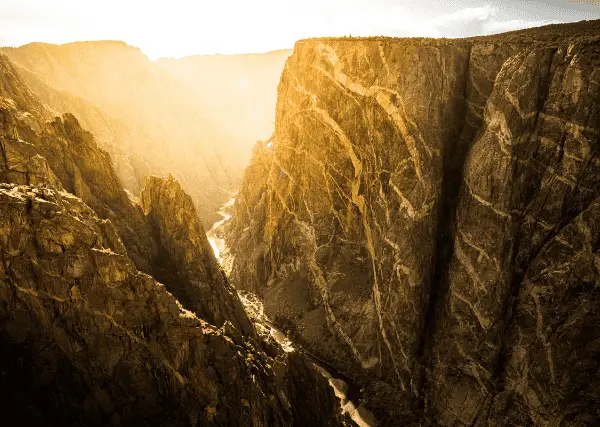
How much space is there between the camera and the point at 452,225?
36438 millimetres

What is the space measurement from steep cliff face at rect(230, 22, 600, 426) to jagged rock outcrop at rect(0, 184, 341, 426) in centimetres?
1784

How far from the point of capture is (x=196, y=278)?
1168 inches

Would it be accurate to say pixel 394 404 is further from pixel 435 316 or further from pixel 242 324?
pixel 242 324

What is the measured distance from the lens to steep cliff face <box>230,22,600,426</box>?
2869cm

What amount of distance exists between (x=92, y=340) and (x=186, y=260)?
1142cm

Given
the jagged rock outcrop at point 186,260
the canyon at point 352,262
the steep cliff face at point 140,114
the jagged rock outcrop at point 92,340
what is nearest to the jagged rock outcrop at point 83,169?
the canyon at point 352,262

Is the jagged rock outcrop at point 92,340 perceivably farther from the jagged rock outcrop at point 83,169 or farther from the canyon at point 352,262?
the jagged rock outcrop at point 83,169

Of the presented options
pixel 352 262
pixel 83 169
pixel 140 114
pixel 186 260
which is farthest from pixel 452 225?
pixel 140 114

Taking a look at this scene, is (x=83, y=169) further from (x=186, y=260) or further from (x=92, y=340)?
(x=92, y=340)

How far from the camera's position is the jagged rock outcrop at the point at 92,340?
60.0 ft

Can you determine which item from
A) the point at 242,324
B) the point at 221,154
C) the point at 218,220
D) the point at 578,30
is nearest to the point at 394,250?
the point at 242,324

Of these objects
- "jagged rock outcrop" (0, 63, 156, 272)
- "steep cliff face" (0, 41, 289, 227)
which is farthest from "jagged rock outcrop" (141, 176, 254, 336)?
"steep cliff face" (0, 41, 289, 227)

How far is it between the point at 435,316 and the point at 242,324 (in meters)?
17.6

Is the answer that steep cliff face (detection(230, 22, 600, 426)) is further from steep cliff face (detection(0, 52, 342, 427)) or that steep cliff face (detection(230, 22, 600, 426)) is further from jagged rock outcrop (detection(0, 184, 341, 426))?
jagged rock outcrop (detection(0, 184, 341, 426))
